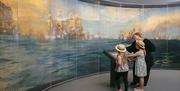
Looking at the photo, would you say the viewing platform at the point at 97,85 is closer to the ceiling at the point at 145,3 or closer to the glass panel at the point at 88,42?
the glass panel at the point at 88,42

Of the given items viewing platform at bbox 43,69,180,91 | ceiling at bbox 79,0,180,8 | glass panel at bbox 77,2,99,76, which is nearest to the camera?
viewing platform at bbox 43,69,180,91

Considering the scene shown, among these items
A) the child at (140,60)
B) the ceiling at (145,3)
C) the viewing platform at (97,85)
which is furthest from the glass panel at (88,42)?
the child at (140,60)

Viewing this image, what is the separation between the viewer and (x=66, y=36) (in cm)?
723

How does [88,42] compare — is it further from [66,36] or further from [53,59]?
[53,59]

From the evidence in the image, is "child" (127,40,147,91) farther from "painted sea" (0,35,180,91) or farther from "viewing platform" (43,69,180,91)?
"painted sea" (0,35,180,91)

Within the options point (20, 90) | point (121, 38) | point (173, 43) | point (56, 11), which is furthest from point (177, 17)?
point (20, 90)

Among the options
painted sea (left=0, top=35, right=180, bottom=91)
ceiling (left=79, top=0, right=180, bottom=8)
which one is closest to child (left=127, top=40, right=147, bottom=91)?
painted sea (left=0, top=35, right=180, bottom=91)

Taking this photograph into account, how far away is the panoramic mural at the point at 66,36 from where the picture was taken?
4805mm

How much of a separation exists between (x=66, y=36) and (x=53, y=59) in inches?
36.4

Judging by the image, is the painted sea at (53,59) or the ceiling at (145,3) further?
the ceiling at (145,3)

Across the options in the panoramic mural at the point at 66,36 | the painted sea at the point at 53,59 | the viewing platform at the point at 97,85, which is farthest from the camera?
the viewing platform at the point at 97,85

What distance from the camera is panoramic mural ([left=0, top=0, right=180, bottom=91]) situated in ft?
15.8

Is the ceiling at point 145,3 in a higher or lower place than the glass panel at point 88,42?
higher

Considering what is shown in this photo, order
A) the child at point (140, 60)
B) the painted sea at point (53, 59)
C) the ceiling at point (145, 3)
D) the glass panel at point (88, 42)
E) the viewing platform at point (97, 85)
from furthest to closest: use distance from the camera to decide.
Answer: the ceiling at point (145, 3)
the glass panel at point (88, 42)
the viewing platform at point (97, 85)
the child at point (140, 60)
the painted sea at point (53, 59)
